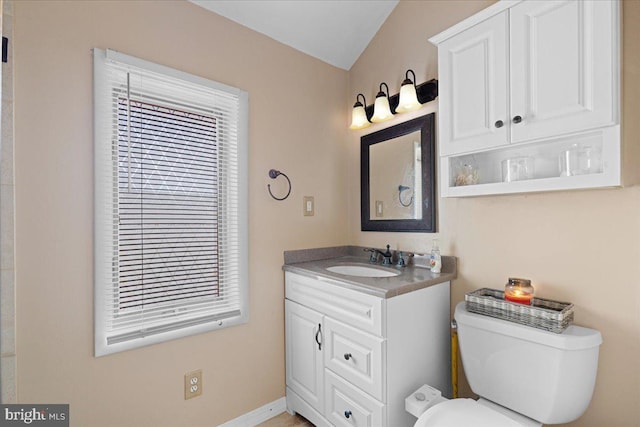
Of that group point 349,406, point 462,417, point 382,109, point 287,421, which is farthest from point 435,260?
point 287,421

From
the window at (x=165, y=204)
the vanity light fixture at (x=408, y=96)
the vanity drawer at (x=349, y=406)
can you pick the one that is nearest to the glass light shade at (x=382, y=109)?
the vanity light fixture at (x=408, y=96)

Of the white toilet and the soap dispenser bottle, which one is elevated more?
the soap dispenser bottle

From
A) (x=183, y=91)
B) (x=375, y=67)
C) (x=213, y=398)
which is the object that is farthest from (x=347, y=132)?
(x=213, y=398)

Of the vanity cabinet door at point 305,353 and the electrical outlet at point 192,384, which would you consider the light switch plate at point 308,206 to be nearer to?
the vanity cabinet door at point 305,353

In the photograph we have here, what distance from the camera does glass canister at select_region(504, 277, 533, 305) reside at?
4.64 feet

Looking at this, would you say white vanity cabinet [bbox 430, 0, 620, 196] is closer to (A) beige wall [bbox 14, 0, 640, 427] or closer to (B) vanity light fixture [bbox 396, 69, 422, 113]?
(A) beige wall [bbox 14, 0, 640, 427]

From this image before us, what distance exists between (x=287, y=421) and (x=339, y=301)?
0.90 m

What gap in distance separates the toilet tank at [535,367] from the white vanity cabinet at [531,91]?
0.57 metres

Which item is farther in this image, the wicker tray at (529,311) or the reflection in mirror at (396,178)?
the reflection in mirror at (396,178)

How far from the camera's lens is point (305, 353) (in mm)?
1912

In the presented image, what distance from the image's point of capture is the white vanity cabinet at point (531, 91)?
3.71 feet

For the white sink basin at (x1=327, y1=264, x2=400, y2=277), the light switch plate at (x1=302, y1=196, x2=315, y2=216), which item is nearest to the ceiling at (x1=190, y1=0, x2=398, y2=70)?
the light switch plate at (x1=302, y1=196, x2=315, y2=216)

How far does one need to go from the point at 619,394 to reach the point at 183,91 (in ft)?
7.65

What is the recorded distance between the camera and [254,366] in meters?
1.97
